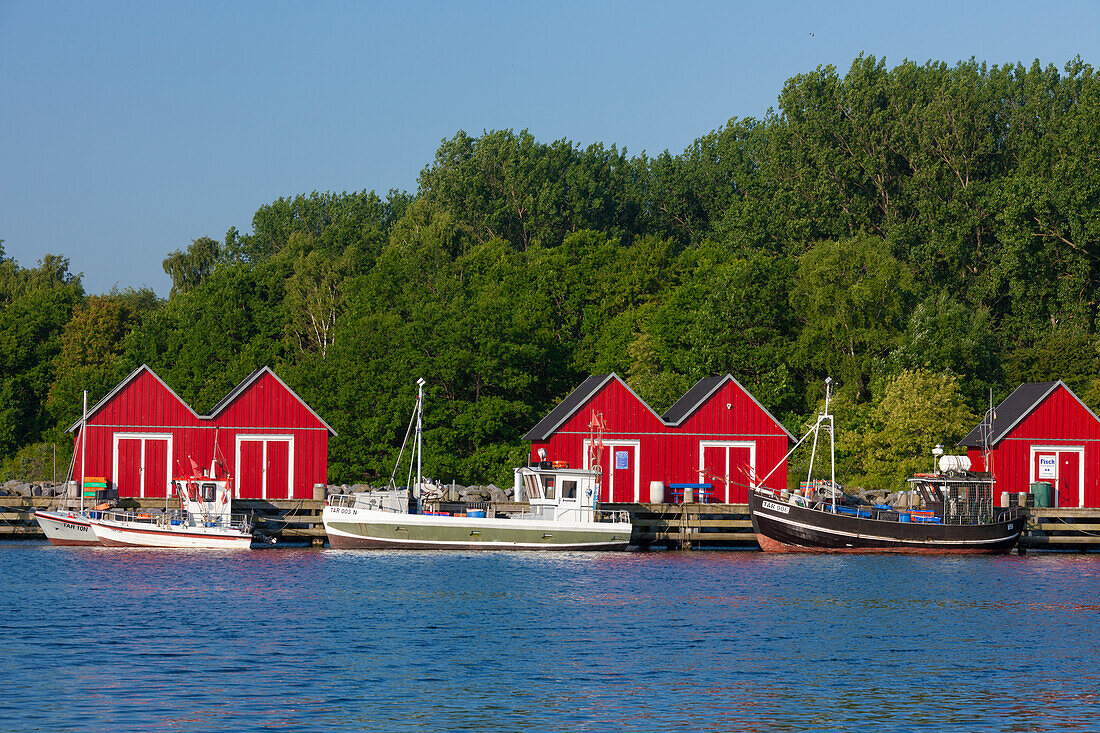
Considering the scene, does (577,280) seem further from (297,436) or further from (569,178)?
(297,436)

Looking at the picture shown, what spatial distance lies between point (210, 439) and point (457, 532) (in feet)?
45.2

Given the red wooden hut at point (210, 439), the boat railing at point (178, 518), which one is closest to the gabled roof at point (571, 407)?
the red wooden hut at point (210, 439)

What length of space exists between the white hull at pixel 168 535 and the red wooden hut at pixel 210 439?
16.8ft

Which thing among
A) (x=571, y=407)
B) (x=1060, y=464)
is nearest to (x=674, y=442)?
(x=571, y=407)

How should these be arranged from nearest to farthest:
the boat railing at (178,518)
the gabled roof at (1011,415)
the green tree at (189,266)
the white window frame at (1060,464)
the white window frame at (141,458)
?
the boat railing at (178,518) < the white window frame at (141,458) < the gabled roof at (1011,415) < the white window frame at (1060,464) < the green tree at (189,266)

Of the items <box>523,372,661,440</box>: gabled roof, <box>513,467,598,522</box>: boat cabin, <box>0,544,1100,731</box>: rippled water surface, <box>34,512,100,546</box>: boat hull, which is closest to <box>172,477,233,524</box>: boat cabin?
<box>34,512,100,546</box>: boat hull

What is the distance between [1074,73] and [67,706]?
97.2 meters

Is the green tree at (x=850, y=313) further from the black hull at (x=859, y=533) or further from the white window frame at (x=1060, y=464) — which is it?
the black hull at (x=859, y=533)

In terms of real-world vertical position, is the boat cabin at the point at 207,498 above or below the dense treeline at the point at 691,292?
below

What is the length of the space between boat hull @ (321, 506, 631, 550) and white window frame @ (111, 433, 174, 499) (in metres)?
9.79

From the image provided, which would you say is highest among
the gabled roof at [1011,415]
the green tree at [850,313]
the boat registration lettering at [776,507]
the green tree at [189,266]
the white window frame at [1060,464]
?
the green tree at [189,266]

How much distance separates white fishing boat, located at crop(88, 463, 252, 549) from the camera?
58.4 meters

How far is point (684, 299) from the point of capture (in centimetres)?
8894

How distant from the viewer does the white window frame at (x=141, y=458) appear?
63.8 m
